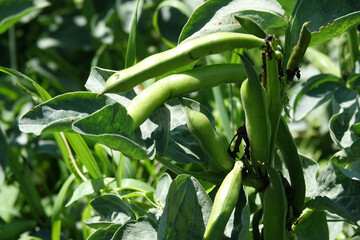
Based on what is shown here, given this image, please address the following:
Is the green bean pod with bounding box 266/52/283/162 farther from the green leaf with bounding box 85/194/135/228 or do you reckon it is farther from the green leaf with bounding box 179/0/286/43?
the green leaf with bounding box 85/194/135/228

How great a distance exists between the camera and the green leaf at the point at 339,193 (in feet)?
1.95

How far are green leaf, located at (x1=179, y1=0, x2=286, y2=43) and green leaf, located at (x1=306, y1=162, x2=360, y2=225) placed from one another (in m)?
0.20

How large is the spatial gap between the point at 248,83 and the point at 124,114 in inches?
5.5

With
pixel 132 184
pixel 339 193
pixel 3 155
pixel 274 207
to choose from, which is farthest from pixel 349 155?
pixel 3 155

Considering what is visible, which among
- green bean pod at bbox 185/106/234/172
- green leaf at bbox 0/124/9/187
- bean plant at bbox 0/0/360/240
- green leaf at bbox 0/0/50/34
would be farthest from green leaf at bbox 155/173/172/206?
green leaf at bbox 0/0/50/34

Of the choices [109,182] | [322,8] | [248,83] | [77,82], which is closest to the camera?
[248,83]

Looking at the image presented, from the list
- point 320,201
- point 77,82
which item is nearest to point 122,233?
point 320,201

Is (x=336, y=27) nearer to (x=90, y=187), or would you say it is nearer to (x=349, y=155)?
(x=349, y=155)

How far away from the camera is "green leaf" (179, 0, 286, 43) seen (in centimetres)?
62

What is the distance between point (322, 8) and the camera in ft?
2.08

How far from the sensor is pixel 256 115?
540 millimetres

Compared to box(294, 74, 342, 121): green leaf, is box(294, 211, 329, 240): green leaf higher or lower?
lower

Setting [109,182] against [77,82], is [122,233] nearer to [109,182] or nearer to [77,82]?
[109,182]

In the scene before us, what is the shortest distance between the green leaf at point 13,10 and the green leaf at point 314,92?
602mm
